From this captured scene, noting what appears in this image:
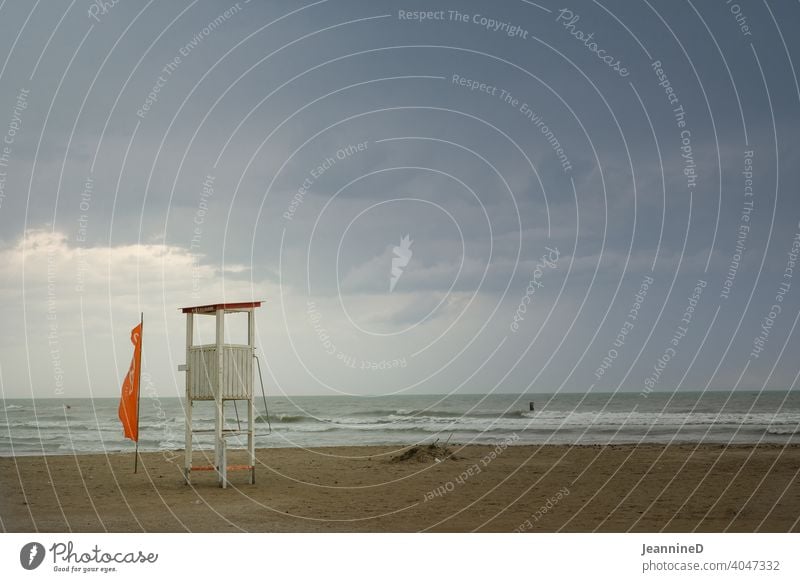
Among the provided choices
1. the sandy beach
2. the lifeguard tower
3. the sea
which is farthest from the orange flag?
the sea

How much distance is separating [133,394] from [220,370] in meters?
2.49

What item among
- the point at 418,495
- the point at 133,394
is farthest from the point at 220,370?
the point at 418,495

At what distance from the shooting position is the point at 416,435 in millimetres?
46500

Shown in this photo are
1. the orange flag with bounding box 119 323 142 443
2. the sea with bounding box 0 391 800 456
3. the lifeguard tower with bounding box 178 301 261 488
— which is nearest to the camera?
the lifeguard tower with bounding box 178 301 261 488

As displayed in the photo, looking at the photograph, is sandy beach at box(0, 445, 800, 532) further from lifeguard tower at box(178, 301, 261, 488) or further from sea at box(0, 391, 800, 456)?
sea at box(0, 391, 800, 456)

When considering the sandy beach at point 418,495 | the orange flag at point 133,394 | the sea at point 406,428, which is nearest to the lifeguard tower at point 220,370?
the orange flag at point 133,394

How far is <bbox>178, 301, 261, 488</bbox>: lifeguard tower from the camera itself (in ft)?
62.3

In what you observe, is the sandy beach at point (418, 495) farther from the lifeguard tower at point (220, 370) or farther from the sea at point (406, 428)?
the sea at point (406, 428)

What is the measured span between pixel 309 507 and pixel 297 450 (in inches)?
650

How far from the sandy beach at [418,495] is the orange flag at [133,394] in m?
1.58

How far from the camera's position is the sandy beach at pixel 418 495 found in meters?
15.6

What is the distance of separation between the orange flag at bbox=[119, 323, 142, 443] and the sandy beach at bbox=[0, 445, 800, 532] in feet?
5.18

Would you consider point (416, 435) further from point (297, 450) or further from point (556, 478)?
point (556, 478)
